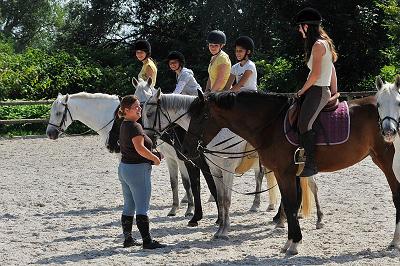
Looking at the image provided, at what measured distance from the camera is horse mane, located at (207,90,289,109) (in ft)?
25.1

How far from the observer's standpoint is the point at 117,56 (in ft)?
101

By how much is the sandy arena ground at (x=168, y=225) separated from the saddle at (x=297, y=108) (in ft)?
4.51

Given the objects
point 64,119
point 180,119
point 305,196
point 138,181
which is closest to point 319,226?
point 305,196

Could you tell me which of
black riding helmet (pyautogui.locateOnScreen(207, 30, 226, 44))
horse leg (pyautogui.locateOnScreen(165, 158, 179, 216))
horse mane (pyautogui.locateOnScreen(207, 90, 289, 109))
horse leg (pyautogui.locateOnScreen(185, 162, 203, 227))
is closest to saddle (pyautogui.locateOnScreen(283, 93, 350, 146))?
horse mane (pyautogui.locateOnScreen(207, 90, 289, 109))

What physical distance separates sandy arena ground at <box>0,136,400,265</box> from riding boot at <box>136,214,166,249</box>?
122 millimetres

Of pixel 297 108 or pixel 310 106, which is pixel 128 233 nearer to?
pixel 297 108

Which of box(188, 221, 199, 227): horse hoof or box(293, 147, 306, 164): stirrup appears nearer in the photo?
box(293, 147, 306, 164): stirrup

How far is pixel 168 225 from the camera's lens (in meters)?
9.49

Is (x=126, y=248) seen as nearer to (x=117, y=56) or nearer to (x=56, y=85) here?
(x=56, y=85)

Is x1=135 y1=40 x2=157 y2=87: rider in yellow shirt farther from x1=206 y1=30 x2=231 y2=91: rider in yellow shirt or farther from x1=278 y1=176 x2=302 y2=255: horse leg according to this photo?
x1=278 y1=176 x2=302 y2=255: horse leg

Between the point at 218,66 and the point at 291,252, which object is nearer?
the point at 291,252

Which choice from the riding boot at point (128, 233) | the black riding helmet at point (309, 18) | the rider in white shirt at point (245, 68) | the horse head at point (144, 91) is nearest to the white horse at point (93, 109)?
the horse head at point (144, 91)

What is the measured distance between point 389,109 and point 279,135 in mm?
1137

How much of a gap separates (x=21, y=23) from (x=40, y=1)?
2.55 m
